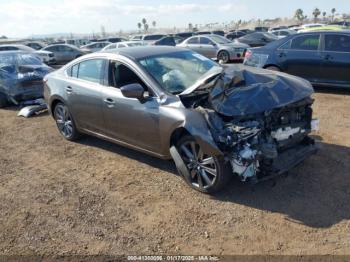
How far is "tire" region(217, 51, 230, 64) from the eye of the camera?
59.9 ft

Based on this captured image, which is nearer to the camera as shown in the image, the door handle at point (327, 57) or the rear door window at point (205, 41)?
the door handle at point (327, 57)

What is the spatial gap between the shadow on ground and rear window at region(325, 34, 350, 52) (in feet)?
14.6

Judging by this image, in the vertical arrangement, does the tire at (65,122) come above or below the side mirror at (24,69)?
below

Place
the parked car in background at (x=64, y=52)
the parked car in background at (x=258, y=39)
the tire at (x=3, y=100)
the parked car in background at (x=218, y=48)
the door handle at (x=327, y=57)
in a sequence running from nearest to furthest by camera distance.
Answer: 1. the door handle at (x=327, y=57)
2. the tire at (x=3, y=100)
3. the parked car in background at (x=218, y=48)
4. the parked car in background at (x=258, y=39)
5. the parked car in background at (x=64, y=52)

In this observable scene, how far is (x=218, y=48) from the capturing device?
1864cm

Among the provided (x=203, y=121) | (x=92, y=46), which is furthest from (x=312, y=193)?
(x=92, y=46)

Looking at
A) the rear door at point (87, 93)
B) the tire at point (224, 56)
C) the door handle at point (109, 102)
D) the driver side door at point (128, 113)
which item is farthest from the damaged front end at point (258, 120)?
the tire at point (224, 56)

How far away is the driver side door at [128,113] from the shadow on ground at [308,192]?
60 cm

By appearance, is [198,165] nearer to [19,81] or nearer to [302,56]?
[302,56]

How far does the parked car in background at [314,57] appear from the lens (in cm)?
891

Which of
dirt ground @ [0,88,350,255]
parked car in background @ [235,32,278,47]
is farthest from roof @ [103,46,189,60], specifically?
parked car in background @ [235,32,278,47]

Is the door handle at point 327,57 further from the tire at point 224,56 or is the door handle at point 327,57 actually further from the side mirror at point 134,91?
the tire at point 224,56

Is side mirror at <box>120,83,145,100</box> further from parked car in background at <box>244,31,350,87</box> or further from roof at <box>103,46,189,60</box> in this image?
parked car in background at <box>244,31,350,87</box>

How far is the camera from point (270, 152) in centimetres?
416
